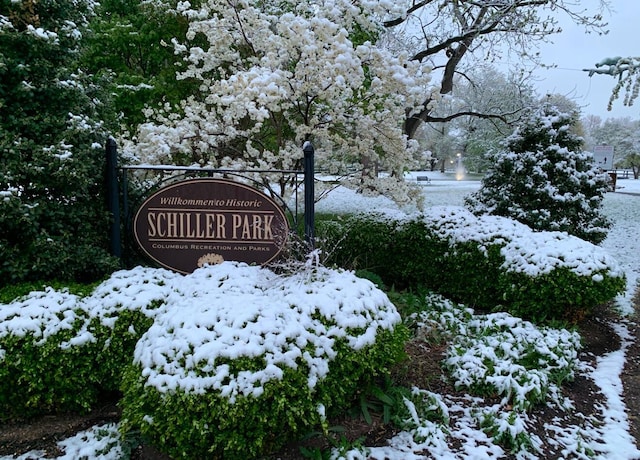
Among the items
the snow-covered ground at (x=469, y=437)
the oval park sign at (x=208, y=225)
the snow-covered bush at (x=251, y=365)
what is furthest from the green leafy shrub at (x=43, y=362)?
the oval park sign at (x=208, y=225)

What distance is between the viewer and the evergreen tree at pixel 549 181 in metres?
5.58

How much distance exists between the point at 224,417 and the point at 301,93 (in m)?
3.45

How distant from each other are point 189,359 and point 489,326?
9.25 feet

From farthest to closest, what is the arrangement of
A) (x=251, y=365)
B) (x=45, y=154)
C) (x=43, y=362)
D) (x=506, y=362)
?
(x=506, y=362) → (x=45, y=154) → (x=43, y=362) → (x=251, y=365)

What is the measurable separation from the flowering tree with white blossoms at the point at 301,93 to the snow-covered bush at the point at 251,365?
7.49 feet

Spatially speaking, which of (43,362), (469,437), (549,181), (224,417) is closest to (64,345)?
(43,362)

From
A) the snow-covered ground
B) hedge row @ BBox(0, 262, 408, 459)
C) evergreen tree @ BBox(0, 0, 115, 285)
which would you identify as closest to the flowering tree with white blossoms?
evergreen tree @ BBox(0, 0, 115, 285)

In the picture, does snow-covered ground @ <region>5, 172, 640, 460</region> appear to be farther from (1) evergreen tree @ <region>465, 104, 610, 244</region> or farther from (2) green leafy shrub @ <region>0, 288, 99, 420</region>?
(1) evergreen tree @ <region>465, 104, 610, 244</region>

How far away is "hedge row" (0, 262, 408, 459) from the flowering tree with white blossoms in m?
2.08

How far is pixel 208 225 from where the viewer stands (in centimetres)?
370

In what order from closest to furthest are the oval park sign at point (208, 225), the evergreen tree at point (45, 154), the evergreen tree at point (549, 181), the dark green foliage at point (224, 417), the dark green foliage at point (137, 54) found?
the dark green foliage at point (224, 417) < the evergreen tree at point (45, 154) < the oval park sign at point (208, 225) < the evergreen tree at point (549, 181) < the dark green foliage at point (137, 54)

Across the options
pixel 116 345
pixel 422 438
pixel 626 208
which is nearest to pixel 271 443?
pixel 422 438

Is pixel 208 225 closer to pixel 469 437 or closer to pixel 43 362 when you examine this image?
pixel 43 362

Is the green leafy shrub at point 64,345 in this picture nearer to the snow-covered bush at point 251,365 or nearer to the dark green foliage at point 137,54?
the snow-covered bush at point 251,365
